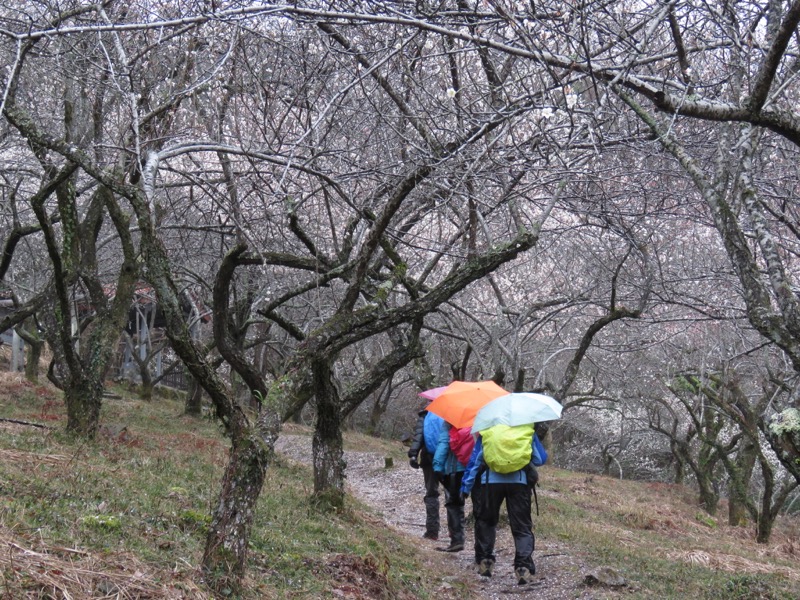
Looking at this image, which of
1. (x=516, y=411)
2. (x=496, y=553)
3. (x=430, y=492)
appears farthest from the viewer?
(x=430, y=492)

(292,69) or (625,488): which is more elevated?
(292,69)

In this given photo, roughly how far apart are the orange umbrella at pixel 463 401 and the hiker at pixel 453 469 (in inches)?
12.7

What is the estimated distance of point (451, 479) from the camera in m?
9.27

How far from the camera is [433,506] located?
10.1 metres

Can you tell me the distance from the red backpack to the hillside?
1197 millimetres

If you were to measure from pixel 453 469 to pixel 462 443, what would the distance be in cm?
45

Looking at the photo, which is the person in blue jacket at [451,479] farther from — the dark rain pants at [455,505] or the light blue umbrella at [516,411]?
the light blue umbrella at [516,411]

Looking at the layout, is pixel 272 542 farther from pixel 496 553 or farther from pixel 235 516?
pixel 496 553

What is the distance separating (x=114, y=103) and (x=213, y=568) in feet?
27.0

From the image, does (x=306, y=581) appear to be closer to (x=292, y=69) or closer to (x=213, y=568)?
(x=213, y=568)

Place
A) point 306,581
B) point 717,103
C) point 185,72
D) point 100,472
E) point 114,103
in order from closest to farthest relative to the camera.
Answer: point 717,103 < point 306,581 < point 100,472 < point 185,72 < point 114,103

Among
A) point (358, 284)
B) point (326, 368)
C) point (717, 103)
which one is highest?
point (717, 103)

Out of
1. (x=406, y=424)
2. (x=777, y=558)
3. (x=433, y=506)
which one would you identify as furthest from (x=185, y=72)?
(x=406, y=424)

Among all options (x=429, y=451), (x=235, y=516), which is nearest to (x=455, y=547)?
(x=429, y=451)
